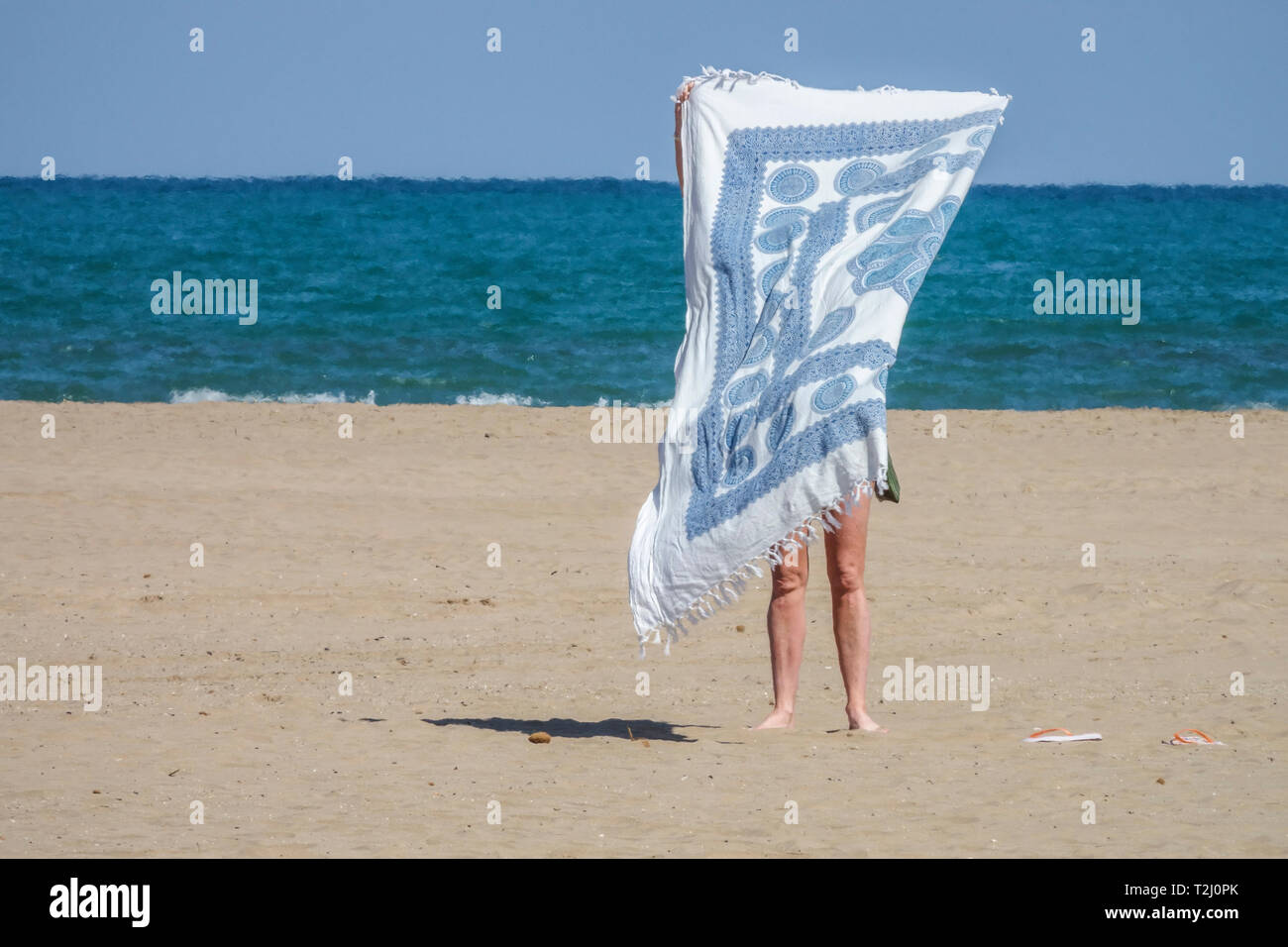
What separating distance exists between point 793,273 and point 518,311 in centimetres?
2075

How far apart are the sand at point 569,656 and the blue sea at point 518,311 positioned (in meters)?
5.07

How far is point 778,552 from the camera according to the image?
19.4 ft

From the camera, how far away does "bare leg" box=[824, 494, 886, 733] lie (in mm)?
5883

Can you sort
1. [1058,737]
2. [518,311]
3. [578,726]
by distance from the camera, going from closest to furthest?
[1058,737] < [578,726] < [518,311]

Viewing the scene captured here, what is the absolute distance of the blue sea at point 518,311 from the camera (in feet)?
65.3

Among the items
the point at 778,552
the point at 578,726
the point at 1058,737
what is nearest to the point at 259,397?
the point at 578,726

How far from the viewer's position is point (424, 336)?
23.5 meters

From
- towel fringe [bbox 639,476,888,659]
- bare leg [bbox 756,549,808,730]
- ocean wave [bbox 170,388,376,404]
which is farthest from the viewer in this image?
ocean wave [bbox 170,388,376,404]

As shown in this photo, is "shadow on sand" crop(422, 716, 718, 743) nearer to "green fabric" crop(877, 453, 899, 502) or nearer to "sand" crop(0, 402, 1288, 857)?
"sand" crop(0, 402, 1288, 857)

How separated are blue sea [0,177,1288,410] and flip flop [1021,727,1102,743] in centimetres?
1297

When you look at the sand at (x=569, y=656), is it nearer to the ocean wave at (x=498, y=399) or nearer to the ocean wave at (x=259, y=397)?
the ocean wave at (x=259, y=397)

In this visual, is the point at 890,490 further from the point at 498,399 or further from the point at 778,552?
the point at 498,399

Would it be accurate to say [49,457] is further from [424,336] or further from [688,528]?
[424,336]

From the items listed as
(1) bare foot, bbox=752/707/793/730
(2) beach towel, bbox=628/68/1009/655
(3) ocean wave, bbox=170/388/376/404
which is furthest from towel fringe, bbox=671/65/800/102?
(3) ocean wave, bbox=170/388/376/404
